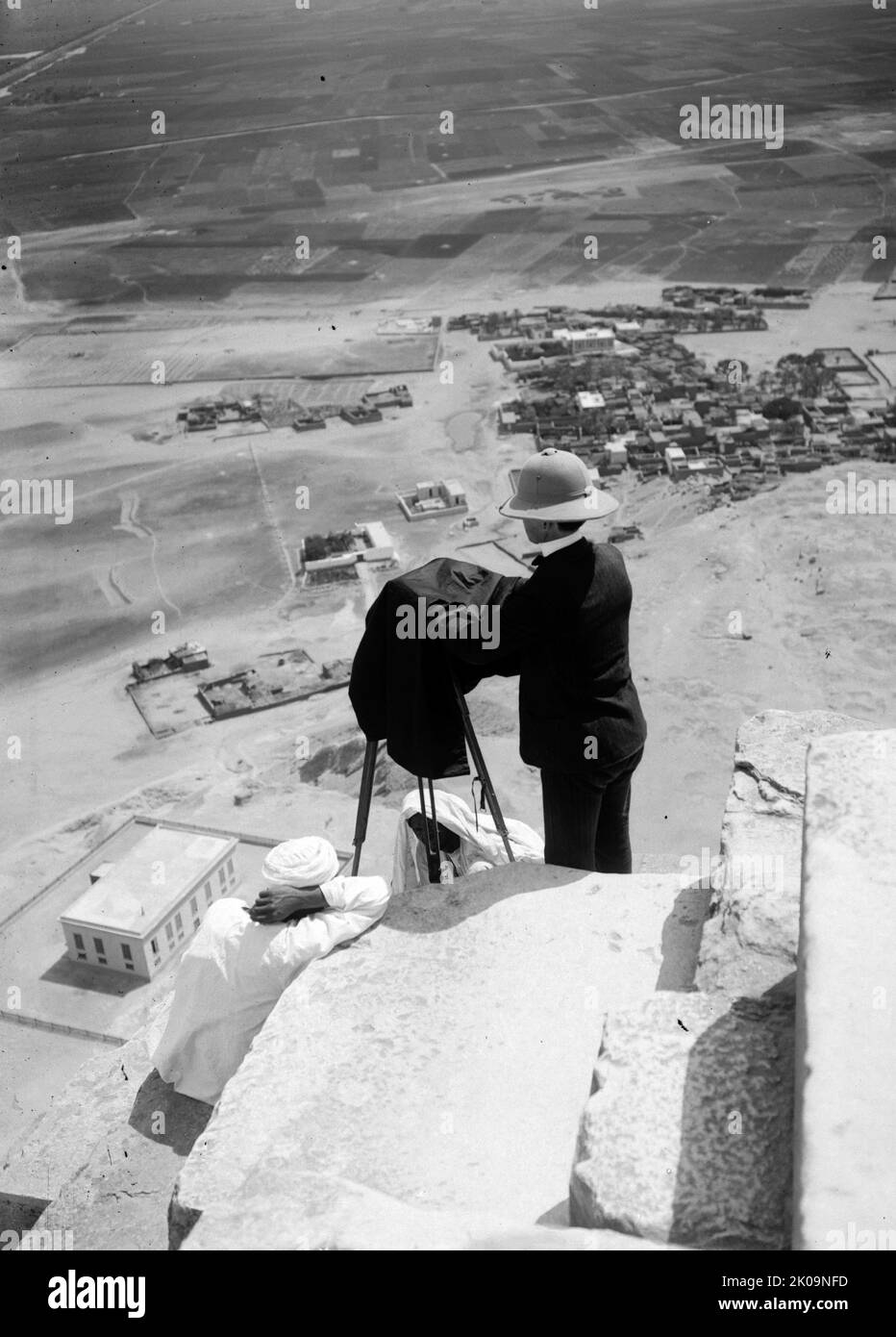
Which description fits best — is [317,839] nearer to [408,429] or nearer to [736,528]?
[736,528]

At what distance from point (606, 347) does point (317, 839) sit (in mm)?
39243

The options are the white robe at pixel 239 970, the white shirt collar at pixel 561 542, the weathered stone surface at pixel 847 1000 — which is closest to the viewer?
the weathered stone surface at pixel 847 1000

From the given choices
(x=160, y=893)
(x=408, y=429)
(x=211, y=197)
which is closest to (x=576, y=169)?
(x=211, y=197)

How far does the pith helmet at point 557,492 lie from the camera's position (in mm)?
4965

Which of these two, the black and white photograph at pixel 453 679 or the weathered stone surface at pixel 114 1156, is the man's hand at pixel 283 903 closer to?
the black and white photograph at pixel 453 679

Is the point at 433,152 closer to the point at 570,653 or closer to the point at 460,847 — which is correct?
the point at 460,847

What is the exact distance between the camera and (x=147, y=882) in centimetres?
1675

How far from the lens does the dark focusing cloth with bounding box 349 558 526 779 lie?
5184 millimetres

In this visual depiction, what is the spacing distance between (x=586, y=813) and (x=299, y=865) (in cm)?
132

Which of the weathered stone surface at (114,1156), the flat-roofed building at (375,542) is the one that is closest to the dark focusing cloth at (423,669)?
the weathered stone surface at (114,1156)

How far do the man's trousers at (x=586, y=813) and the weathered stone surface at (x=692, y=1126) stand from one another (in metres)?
1.67

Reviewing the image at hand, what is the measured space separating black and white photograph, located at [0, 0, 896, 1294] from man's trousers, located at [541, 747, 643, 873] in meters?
0.03

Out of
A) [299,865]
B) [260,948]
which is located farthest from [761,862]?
[260,948]

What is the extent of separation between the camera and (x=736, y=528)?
2809cm
